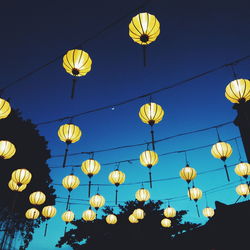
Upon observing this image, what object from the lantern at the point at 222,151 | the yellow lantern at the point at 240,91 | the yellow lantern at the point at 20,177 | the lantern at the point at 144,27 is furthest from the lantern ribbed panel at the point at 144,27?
the yellow lantern at the point at 20,177

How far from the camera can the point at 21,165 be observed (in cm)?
1619

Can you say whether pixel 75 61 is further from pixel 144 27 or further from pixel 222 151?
pixel 222 151

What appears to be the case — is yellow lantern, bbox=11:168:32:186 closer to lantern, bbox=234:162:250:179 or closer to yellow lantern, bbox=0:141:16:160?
yellow lantern, bbox=0:141:16:160

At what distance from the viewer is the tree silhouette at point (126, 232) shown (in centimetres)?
1758

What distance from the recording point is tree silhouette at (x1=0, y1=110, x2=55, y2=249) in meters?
15.5

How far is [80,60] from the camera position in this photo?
6.58 metres

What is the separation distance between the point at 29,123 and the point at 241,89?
1533 cm

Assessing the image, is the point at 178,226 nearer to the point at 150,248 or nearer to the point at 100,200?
the point at 150,248

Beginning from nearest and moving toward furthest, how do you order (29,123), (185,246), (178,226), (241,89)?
(241,89) → (185,246) → (29,123) → (178,226)

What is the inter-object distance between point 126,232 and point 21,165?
9731 millimetres

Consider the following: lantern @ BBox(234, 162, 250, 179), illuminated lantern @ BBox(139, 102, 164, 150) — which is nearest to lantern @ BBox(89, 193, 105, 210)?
illuminated lantern @ BBox(139, 102, 164, 150)

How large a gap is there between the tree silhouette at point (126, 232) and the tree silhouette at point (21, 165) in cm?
379

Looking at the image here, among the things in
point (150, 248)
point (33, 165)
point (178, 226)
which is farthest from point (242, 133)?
point (33, 165)

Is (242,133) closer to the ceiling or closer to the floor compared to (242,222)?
closer to the ceiling
